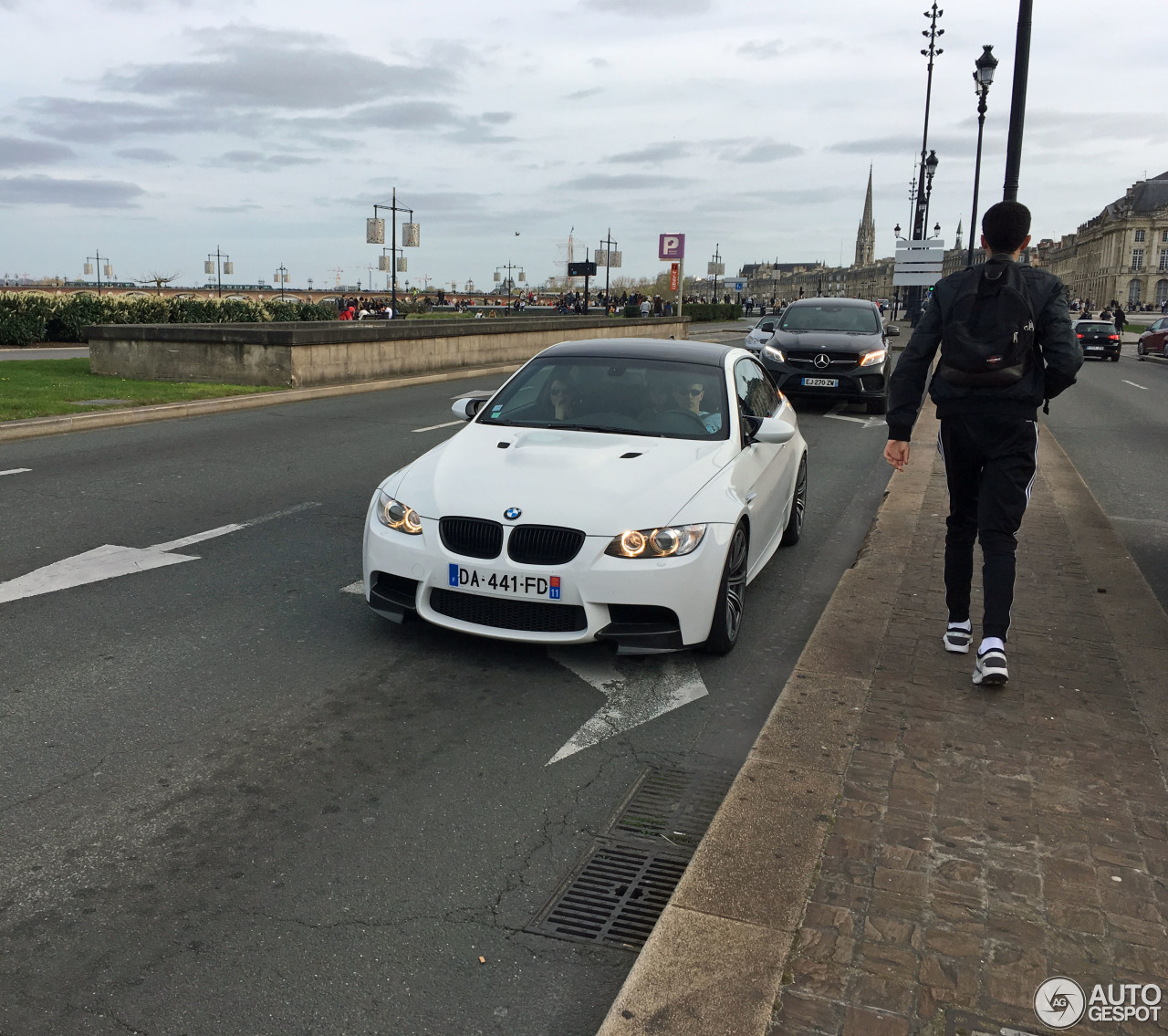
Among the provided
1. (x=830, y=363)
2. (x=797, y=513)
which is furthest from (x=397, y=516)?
(x=830, y=363)

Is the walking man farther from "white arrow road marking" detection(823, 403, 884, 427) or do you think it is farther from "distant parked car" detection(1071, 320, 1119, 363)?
"distant parked car" detection(1071, 320, 1119, 363)

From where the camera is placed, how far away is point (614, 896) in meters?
3.20

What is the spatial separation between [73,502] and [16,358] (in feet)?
61.1

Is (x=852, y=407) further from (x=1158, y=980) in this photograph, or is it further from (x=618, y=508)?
(x=1158, y=980)

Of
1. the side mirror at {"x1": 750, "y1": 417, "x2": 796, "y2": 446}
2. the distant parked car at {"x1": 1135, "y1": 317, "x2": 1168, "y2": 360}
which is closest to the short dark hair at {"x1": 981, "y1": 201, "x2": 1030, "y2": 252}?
the side mirror at {"x1": 750, "y1": 417, "x2": 796, "y2": 446}

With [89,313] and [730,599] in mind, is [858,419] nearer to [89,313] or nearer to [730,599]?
[730,599]

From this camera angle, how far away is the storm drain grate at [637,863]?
10.00 ft

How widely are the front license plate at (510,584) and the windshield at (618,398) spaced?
1.44 metres

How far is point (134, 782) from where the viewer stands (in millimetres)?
3775

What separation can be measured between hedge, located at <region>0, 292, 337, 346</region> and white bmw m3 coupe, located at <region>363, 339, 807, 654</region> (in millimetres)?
27648

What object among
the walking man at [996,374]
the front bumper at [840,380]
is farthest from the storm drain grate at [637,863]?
the front bumper at [840,380]

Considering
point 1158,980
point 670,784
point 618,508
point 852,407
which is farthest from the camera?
point 852,407

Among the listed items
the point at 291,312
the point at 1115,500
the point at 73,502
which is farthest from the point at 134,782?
the point at 291,312

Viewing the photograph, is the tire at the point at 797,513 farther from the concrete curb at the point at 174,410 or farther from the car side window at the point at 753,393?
the concrete curb at the point at 174,410
